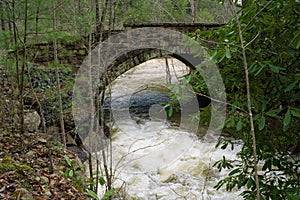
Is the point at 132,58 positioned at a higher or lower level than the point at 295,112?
lower

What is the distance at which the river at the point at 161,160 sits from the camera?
3506 millimetres

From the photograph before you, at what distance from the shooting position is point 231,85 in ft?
4.97

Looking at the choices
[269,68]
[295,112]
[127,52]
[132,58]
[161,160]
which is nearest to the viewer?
[295,112]

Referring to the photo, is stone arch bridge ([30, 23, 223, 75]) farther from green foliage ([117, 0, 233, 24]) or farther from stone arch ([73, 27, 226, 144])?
green foliage ([117, 0, 233, 24])

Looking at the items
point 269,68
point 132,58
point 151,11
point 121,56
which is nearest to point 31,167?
point 269,68

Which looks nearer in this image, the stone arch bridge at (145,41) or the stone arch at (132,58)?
the stone arch bridge at (145,41)

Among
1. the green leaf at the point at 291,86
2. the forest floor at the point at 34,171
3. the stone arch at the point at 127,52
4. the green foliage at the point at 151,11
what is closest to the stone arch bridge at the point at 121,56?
the stone arch at the point at 127,52

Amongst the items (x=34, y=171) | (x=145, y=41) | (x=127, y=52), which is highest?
(x=145, y=41)

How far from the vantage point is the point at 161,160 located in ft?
15.1

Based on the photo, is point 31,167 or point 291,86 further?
point 31,167

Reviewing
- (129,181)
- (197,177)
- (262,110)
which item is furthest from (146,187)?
(262,110)

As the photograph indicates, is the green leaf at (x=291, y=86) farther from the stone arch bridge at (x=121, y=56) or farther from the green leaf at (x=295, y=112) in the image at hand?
the stone arch bridge at (x=121, y=56)

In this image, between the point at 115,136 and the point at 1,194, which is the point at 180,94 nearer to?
the point at 1,194

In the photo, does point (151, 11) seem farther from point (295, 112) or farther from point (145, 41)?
point (295, 112)
